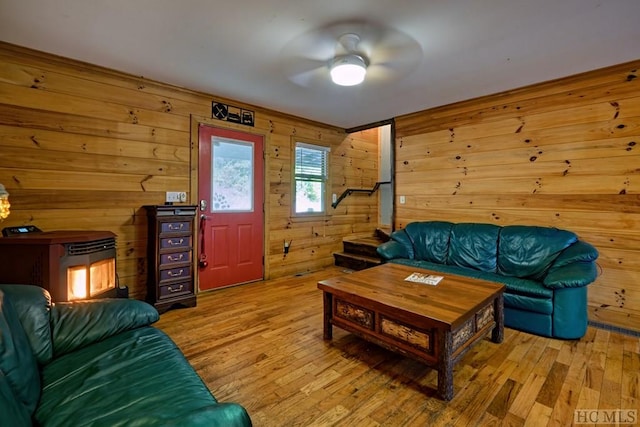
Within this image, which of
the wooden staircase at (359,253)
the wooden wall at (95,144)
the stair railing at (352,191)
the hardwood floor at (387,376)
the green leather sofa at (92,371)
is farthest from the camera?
the stair railing at (352,191)

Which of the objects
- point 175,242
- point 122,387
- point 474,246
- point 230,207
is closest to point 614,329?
point 474,246

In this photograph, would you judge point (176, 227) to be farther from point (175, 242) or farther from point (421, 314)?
point (421, 314)

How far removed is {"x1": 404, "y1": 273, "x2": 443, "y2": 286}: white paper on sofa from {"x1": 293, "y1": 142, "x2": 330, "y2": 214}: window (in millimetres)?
2417

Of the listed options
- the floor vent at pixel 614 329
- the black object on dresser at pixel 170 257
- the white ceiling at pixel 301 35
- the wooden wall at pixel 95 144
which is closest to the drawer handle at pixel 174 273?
the black object on dresser at pixel 170 257

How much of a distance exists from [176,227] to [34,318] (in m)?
1.78

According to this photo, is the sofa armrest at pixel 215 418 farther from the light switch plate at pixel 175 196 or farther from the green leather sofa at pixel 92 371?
the light switch plate at pixel 175 196

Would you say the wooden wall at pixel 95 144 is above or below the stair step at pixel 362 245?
above

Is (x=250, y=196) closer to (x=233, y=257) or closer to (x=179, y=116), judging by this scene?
(x=233, y=257)

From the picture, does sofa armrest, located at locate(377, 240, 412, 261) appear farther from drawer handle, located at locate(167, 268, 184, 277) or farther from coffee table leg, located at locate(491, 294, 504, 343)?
drawer handle, located at locate(167, 268, 184, 277)

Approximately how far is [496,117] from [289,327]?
3.44 m

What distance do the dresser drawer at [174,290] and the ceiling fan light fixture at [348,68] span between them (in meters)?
2.62

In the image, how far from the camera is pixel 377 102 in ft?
13.0

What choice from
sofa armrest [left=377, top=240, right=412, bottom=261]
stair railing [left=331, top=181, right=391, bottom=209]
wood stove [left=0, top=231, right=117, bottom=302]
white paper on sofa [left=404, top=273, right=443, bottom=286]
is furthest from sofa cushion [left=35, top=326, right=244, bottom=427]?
stair railing [left=331, top=181, right=391, bottom=209]

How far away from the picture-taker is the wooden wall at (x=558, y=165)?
2.84m
